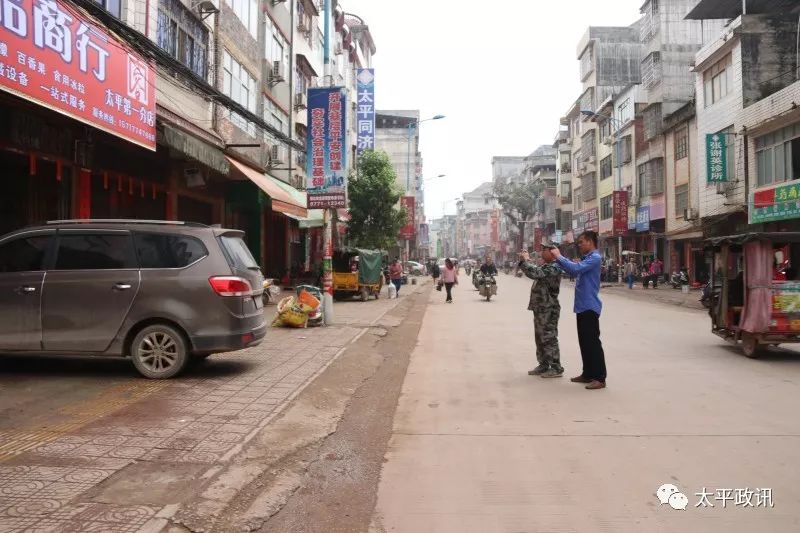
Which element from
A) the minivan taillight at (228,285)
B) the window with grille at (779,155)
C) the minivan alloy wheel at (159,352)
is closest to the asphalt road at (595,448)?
the minivan taillight at (228,285)

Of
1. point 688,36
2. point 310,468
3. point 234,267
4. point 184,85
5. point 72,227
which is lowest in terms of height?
point 310,468

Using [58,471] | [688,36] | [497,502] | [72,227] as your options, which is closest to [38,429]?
[58,471]

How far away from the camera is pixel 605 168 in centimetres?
4662

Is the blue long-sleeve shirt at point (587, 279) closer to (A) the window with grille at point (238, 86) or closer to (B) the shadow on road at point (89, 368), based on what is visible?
(B) the shadow on road at point (89, 368)

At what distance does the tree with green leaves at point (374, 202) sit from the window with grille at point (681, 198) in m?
15.3

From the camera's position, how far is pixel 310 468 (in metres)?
4.30

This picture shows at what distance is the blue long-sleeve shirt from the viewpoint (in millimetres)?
6758

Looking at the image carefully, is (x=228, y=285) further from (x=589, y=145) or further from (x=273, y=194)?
(x=589, y=145)

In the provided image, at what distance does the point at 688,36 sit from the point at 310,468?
3914cm

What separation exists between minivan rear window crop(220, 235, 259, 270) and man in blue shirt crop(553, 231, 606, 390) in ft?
12.2

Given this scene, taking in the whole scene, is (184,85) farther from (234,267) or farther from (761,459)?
(761,459)

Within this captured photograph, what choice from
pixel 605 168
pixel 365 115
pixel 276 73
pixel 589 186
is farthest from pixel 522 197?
pixel 276 73

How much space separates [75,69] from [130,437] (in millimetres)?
5537

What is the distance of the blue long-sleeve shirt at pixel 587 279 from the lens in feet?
22.2
